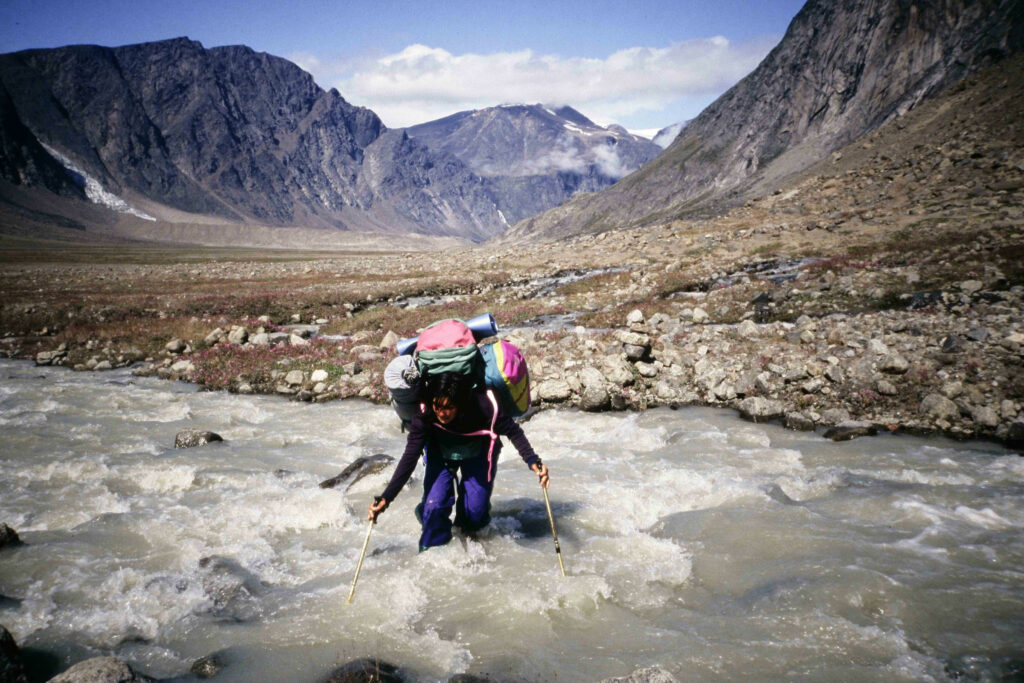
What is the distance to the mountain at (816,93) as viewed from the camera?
61.1m

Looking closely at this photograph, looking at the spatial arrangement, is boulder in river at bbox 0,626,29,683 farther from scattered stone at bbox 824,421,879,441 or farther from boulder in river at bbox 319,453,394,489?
scattered stone at bbox 824,421,879,441

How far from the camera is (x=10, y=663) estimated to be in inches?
147

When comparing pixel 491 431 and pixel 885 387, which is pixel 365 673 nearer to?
pixel 491 431

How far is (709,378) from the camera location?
41.4 feet

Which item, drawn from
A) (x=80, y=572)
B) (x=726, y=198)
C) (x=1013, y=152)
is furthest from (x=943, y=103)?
(x=80, y=572)

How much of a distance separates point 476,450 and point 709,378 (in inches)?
337

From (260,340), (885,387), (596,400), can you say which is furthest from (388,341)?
(885,387)

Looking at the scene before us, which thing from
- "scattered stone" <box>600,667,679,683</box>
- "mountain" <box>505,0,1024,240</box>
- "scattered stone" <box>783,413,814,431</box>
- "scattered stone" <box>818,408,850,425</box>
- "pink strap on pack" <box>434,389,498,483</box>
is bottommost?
"scattered stone" <box>600,667,679,683</box>

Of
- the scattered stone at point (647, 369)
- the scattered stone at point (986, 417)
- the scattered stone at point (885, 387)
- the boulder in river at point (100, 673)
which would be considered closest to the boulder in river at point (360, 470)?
the boulder in river at point (100, 673)

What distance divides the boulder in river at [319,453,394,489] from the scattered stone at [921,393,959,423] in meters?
10.5

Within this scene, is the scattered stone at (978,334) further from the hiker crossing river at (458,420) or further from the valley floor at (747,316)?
the hiker crossing river at (458,420)

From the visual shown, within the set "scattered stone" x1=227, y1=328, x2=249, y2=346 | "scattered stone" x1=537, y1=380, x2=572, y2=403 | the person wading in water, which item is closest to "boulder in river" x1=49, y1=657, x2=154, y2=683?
the person wading in water

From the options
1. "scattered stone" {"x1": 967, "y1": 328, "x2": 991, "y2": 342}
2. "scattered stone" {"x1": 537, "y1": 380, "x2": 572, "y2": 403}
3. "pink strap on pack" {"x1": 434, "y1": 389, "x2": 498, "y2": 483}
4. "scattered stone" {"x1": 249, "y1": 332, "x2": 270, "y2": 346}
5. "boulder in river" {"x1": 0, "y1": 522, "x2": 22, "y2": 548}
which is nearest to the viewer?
"pink strap on pack" {"x1": 434, "y1": 389, "x2": 498, "y2": 483}

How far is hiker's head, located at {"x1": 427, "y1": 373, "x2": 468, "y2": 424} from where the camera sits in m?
5.17
